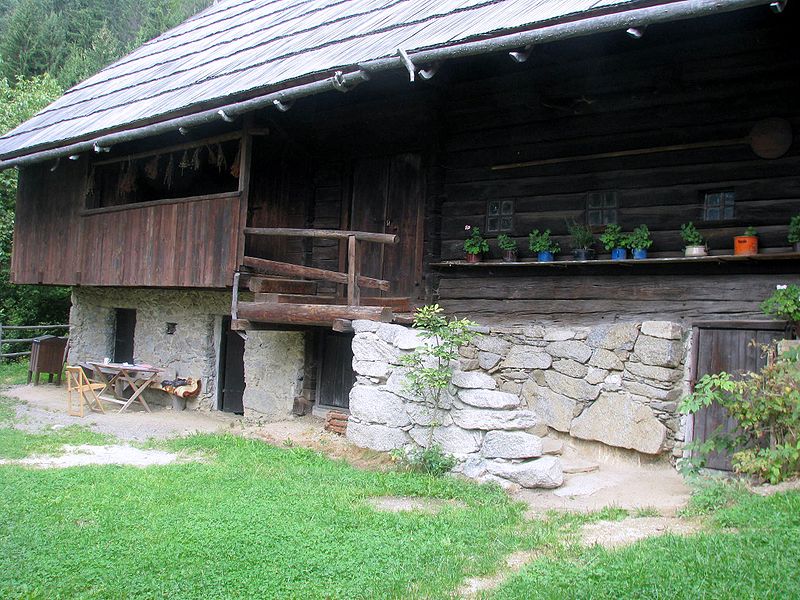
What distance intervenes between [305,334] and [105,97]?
628 cm

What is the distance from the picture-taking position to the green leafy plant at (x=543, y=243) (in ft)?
25.7

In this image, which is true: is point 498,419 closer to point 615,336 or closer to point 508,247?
point 615,336

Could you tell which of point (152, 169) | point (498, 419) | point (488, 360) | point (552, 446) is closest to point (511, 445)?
point (498, 419)

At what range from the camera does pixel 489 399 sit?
21.6 ft

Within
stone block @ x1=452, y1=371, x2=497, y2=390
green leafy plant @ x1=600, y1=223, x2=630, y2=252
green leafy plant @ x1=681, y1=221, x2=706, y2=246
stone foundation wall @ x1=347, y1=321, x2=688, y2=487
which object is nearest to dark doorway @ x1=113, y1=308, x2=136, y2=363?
stone foundation wall @ x1=347, y1=321, x2=688, y2=487

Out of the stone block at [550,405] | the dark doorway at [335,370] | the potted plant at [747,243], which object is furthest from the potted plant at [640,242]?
the dark doorway at [335,370]

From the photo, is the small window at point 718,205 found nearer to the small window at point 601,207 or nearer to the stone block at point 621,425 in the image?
the small window at point 601,207

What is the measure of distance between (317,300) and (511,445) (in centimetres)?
376

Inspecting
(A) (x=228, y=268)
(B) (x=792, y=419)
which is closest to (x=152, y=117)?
(A) (x=228, y=268)

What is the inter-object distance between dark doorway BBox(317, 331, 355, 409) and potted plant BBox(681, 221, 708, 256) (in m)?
4.60

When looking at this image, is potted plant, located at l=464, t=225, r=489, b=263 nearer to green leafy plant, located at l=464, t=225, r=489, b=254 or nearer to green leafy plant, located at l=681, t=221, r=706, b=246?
green leafy plant, located at l=464, t=225, r=489, b=254

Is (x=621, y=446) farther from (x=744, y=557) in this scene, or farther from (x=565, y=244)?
(x=744, y=557)

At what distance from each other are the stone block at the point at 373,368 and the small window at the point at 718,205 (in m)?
3.48

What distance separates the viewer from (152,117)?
9.21 m
